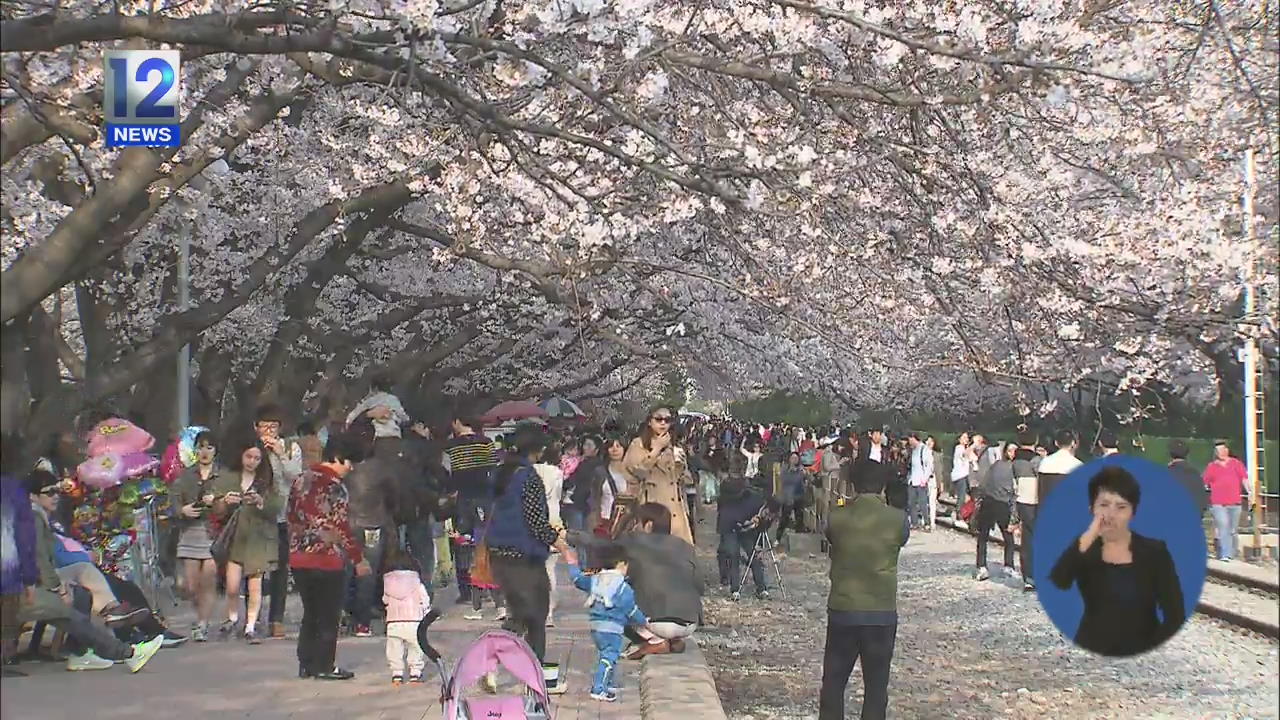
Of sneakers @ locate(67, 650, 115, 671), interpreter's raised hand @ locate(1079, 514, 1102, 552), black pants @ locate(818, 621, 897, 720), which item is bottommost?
sneakers @ locate(67, 650, 115, 671)

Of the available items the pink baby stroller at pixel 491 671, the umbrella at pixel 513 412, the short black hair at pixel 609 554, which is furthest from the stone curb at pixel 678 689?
the umbrella at pixel 513 412

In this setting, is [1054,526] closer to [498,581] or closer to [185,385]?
[498,581]

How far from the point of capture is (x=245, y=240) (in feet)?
84.4

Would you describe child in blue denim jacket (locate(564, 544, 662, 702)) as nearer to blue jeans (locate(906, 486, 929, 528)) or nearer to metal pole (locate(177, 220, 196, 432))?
metal pole (locate(177, 220, 196, 432))

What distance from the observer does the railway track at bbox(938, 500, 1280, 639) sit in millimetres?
16500

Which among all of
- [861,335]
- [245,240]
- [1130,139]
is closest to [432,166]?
[861,335]

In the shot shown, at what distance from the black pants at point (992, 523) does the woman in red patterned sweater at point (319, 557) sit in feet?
38.2

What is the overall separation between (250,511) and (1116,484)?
34.5 feet

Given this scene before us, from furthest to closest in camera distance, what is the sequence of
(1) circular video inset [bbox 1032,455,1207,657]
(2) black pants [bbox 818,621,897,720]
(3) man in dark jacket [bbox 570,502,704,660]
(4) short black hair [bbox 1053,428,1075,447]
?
(4) short black hair [bbox 1053,428,1075,447] → (3) man in dark jacket [bbox 570,502,704,660] → (2) black pants [bbox 818,621,897,720] → (1) circular video inset [bbox 1032,455,1207,657]

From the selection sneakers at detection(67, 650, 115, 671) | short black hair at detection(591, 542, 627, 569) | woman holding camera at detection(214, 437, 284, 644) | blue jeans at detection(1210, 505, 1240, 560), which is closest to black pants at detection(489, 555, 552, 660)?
short black hair at detection(591, 542, 627, 569)

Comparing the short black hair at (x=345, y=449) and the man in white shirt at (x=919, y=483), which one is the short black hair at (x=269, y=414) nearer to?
the short black hair at (x=345, y=449)

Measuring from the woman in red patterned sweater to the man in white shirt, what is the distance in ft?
62.4

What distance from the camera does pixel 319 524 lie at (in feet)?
37.8

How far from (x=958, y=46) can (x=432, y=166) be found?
7.24 meters
